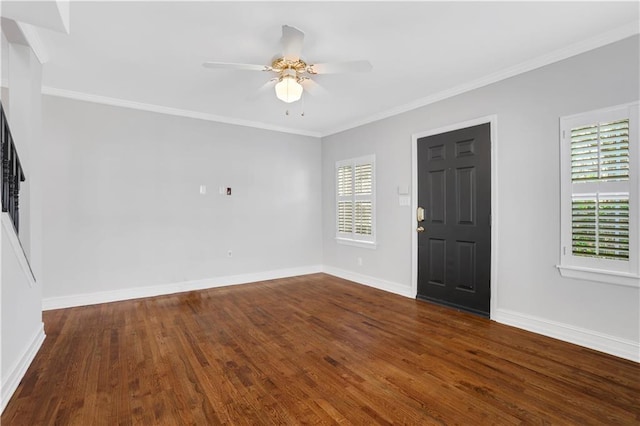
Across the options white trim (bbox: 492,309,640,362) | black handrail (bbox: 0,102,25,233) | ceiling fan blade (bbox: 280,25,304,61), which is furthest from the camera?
white trim (bbox: 492,309,640,362)

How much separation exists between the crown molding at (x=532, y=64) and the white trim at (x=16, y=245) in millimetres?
4256

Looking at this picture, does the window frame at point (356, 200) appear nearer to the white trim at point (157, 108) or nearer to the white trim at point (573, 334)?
the white trim at point (157, 108)

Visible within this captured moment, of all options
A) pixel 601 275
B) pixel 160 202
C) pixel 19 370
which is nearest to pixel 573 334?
pixel 601 275

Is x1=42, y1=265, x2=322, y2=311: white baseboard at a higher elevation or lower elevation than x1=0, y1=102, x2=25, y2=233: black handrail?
lower

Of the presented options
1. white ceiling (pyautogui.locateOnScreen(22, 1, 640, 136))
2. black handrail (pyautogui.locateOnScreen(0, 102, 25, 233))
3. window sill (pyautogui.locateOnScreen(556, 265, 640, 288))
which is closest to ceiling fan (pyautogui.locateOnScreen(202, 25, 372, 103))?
white ceiling (pyautogui.locateOnScreen(22, 1, 640, 136))

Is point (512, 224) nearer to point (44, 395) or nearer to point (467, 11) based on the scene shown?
point (467, 11)

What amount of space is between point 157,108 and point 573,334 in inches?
215

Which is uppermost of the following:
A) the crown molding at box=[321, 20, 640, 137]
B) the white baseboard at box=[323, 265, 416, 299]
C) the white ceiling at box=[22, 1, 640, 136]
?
the white ceiling at box=[22, 1, 640, 136]

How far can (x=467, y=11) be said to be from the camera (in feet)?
7.60

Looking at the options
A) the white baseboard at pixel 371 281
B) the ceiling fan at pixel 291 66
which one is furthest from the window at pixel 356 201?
the ceiling fan at pixel 291 66

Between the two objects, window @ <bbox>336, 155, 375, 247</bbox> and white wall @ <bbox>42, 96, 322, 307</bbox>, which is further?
window @ <bbox>336, 155, 375, 247</bbox>

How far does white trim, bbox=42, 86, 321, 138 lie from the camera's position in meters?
3.86

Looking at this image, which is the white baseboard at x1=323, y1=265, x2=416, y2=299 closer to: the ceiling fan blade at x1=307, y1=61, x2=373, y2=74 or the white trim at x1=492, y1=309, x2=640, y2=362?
the white trim at x1=492, y1=309, x2=640, y2=362

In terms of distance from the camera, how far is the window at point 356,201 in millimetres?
5051
